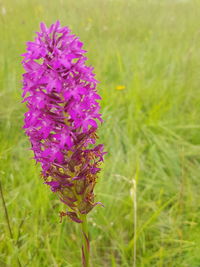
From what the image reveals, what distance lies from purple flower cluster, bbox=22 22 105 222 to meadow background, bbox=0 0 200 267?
0.50 metres

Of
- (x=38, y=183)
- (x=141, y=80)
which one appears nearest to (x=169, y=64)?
(x=141, y=80)

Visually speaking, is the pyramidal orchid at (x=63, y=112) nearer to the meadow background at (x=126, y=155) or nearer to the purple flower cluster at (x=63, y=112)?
the purple flower cluster at (x=63, y=112)

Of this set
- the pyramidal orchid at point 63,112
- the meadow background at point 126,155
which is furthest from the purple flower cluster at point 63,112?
the meadow background at point 126,155

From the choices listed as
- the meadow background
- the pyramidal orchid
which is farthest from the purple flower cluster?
the meadow background

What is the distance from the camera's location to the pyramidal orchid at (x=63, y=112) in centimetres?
133

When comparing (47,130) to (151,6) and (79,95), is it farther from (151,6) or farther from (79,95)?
(151,6)

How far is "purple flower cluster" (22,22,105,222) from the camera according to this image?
1331mm

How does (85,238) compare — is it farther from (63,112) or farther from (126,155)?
(126,155)

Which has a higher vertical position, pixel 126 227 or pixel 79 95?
pixel 79 95

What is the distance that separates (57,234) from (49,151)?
114 centimetres

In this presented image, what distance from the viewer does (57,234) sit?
233 centimetres

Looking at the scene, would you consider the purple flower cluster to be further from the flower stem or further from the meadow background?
the meadow background

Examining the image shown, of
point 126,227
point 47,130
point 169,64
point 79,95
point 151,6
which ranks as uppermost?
point 151,6

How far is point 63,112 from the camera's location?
1385mm
